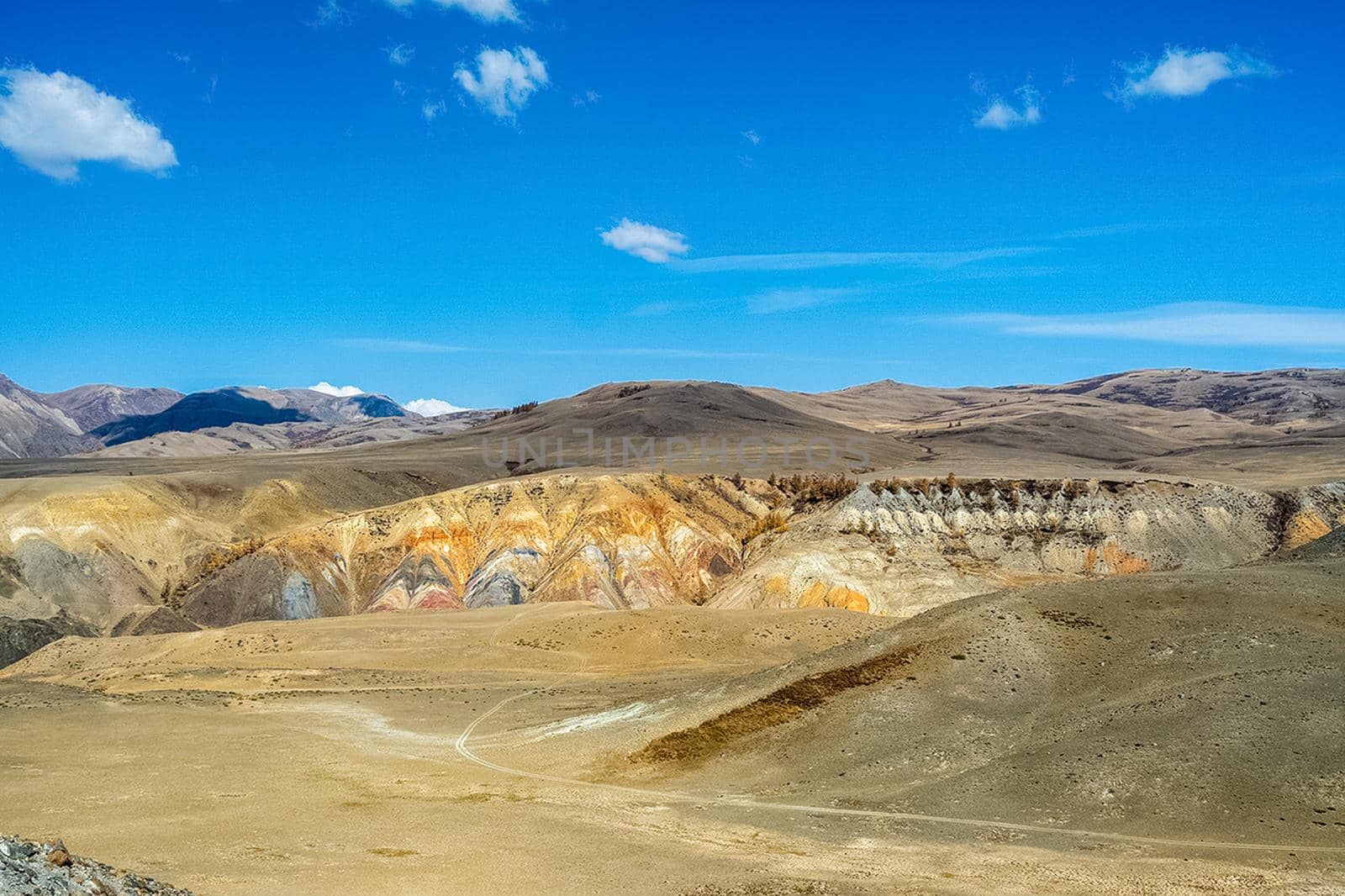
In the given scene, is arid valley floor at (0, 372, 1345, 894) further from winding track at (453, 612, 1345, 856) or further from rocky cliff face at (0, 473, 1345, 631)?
rocky cliff face at (0, 473, 1345, 631)

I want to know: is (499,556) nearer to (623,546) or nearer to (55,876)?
(623,546)

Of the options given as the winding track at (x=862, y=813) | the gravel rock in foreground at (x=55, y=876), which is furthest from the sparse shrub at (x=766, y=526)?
the gravel rock in foreground at (x=55, y=876)

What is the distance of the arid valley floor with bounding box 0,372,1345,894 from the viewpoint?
22.2 metres

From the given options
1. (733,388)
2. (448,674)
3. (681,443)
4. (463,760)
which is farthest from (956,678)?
(733,388)

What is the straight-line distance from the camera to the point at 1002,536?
236ft

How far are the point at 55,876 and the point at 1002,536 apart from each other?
64.8 m

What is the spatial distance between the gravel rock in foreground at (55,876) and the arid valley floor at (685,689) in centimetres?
407

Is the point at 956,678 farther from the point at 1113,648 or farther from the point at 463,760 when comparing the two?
the point at 463,760

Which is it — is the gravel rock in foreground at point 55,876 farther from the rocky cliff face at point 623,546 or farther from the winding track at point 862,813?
the rocky cliff face at point 623,546

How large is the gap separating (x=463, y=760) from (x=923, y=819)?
14032mm

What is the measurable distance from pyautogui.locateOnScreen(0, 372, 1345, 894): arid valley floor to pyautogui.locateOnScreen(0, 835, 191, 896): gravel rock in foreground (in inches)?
160

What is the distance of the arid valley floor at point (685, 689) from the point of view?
22.2m

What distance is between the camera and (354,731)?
36.5 meters

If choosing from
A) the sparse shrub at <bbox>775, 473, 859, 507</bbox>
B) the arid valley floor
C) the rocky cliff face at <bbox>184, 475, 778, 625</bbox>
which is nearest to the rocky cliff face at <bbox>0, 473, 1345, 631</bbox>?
the rocky cliff face at <bbox>184, 475, 778, 625</bbox>
